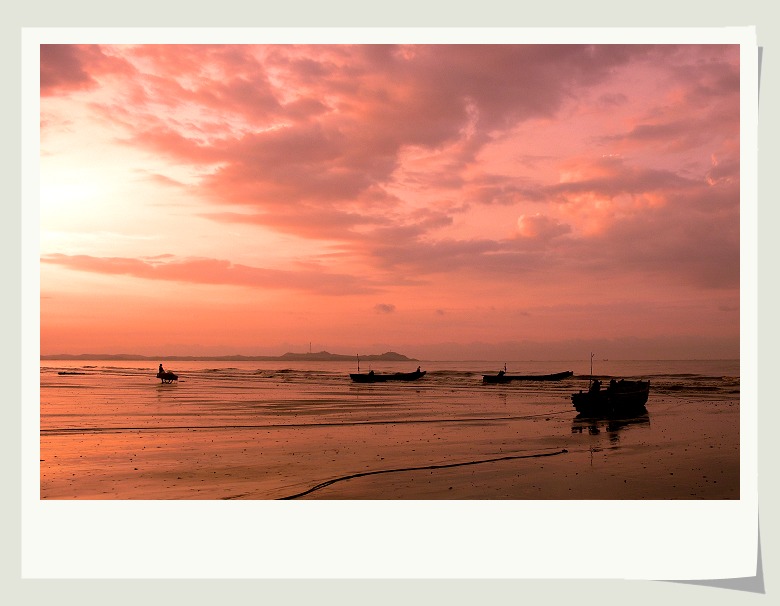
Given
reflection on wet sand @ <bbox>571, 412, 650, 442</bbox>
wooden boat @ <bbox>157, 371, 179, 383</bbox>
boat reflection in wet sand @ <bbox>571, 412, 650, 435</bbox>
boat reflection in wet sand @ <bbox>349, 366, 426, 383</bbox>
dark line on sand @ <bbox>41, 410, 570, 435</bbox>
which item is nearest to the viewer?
dark line on sand @ <bbox>41, 410, 570, 435</bbox>

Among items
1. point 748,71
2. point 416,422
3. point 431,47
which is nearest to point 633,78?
point 748,71

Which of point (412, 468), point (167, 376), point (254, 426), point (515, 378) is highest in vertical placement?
point (412, 468)

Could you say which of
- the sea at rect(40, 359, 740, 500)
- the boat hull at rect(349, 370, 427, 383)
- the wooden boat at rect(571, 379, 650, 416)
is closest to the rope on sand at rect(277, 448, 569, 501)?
the sea at rect(40, 359, 740, 500)

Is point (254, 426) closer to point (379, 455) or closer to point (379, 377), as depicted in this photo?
point (379, 455)

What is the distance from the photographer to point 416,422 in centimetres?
2372

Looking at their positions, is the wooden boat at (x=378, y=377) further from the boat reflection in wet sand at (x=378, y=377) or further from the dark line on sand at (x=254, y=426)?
the dark line on sand at (x=254, y=426)

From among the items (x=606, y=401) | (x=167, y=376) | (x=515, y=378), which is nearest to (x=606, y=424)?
(x=606, y=401)

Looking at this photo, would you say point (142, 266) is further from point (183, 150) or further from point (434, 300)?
point (434, 300)

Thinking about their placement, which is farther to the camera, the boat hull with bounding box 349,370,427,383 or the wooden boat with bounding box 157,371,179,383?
the boat hull with bounding box 349,370,427,383

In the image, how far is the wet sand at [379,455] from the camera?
465 inches

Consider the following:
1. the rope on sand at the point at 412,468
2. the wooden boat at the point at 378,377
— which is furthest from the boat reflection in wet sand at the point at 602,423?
the wooden boat at the point at 378,377

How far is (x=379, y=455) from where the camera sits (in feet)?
50.5

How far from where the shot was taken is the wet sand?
38.8 ft

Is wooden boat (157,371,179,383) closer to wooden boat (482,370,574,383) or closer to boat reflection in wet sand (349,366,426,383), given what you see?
boat reflection in wet sand (349,366,426,383)
